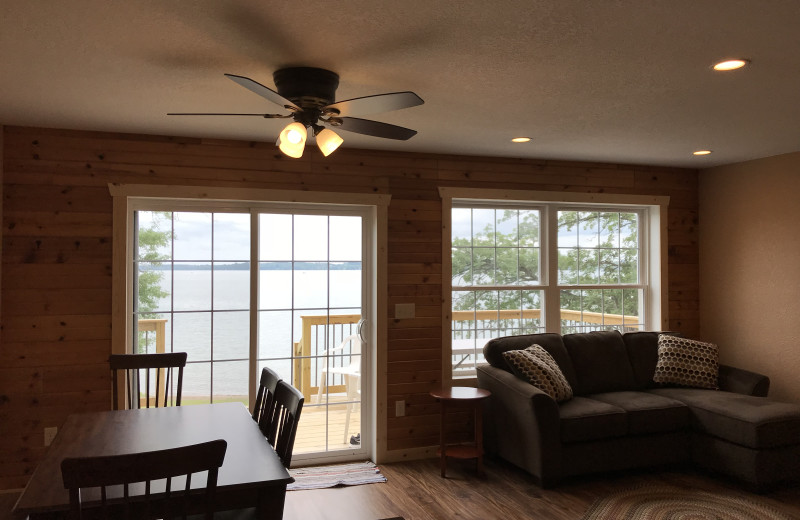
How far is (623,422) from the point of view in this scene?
13.9ft

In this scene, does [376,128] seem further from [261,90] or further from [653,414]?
[653,414]

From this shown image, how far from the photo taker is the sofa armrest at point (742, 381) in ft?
15.4

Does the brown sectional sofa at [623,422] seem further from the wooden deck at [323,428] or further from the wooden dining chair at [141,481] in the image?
the wooden dining chair at [141,481]

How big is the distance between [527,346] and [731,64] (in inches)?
107

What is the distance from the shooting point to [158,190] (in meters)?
4.16

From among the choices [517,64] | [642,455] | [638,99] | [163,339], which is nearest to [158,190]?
[163,339]

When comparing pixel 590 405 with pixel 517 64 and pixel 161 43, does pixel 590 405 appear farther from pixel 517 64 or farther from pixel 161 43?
pixel 161 43

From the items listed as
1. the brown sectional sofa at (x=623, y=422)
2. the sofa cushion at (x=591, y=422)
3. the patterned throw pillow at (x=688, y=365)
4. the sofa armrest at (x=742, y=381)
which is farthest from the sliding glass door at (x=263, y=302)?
the sofa armrest at (x=742, y=381)

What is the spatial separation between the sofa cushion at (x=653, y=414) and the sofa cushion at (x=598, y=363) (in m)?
0.33

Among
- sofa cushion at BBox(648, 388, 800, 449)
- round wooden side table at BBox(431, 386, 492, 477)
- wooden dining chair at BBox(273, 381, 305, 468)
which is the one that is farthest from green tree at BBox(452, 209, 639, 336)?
wooden dining chair at BBox(273, 381, 305, 468)

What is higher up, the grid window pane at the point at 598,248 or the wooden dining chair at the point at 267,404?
the grid window pane at the point at 598,248

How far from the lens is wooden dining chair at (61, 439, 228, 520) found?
1.65 m

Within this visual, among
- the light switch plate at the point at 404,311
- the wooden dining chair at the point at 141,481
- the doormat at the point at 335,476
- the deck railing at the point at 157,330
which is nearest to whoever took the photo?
the wooden dining chair at the point at 141,481

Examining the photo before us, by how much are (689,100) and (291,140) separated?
A: 2205 mm
